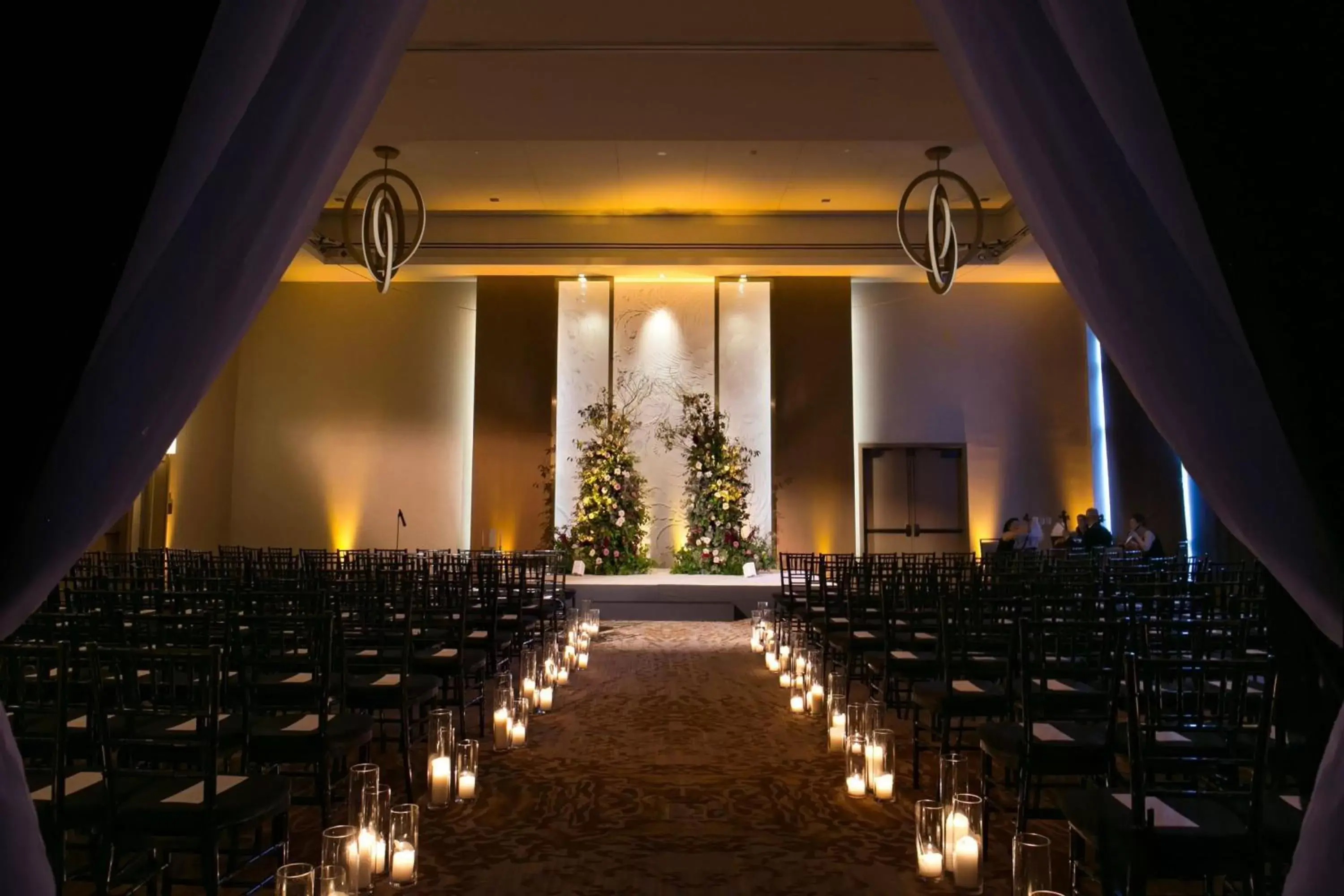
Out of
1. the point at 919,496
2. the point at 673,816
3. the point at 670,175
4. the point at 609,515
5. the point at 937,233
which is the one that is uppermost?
the point at 670,175

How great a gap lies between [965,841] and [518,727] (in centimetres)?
247

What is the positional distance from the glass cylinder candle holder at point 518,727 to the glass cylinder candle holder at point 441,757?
87 centimetres

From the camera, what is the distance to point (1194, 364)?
5.84 feet

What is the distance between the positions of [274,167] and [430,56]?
4.46 m

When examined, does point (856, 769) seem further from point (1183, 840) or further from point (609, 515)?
point (609, 515)

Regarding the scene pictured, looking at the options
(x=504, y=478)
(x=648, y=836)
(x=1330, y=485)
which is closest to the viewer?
(x=1330, y=485)

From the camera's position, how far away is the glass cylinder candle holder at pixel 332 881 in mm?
2061

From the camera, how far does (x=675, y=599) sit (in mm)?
10461

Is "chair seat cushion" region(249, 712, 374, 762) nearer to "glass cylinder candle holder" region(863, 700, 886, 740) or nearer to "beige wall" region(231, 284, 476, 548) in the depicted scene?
"glass cylinder candle holder" region(863, 700, 886, 740)

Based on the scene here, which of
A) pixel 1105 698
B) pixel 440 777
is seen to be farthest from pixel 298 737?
pixel 1105 698

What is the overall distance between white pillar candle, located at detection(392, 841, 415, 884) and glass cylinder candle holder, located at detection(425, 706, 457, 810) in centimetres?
80

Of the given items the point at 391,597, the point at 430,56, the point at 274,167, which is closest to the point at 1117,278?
the point at 274,167

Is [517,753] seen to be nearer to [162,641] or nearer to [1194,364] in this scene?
[162,641]

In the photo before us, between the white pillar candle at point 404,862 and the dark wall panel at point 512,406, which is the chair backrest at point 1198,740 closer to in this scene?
the white pillar candle at point 404,862
